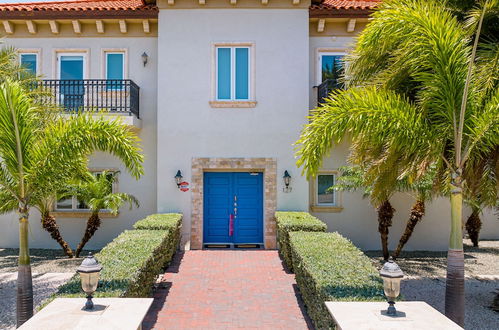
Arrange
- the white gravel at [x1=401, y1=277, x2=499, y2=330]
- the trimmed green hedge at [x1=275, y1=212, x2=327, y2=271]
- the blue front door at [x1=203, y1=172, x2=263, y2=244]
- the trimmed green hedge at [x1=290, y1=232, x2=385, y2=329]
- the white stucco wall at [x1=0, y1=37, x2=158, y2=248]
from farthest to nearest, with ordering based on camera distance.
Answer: the white stucco wall at [x1=0, y1=37, x2=158, y2=248] < the blue front door at [x1=203, y1=172, x2=263, y2=244] < the trimmed green hedge at [x1=275, y1=212, x2=327, y2=271] < the white gravel at [x1=401, y1=277, x2=499, y2=330] < the trimmed green hedge at [x1=290, y1=232, x2=385, y2=329]

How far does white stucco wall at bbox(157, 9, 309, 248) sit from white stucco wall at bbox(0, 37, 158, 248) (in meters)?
0.87

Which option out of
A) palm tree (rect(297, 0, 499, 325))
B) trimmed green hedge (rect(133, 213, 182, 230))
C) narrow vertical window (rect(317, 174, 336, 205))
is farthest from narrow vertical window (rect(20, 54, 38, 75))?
palm tree (rect(297, 0, 499, 325))

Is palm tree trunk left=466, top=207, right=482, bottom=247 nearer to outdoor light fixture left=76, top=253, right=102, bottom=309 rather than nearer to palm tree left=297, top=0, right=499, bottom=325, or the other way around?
palm tree left=297, top=0, right=499, bottom=325

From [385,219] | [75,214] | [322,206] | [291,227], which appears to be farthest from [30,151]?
[385,219]

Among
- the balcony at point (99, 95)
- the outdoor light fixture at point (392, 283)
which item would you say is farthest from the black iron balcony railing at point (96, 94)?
the outdoor light fixture at point (392, 283)

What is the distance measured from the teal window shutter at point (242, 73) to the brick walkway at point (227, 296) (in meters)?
5.15

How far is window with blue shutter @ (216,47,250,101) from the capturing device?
13.0 m

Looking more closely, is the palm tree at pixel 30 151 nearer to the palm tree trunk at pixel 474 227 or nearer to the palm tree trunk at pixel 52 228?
the palm tree trunk at pixel 52 228

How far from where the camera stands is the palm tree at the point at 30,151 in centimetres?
640

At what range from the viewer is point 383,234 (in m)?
12.4

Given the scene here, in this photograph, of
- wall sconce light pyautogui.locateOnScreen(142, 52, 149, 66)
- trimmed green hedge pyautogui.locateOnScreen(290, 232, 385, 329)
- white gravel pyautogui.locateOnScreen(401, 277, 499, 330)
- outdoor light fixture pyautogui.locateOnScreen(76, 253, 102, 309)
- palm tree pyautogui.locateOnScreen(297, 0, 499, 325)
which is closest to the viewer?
outdoor light fixture pyautogui.locateOnScreen(76, 253, 102, 309)

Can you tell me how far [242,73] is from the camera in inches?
514

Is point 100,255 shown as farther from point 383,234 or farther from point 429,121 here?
point 383,234

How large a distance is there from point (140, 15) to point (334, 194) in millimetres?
8605
